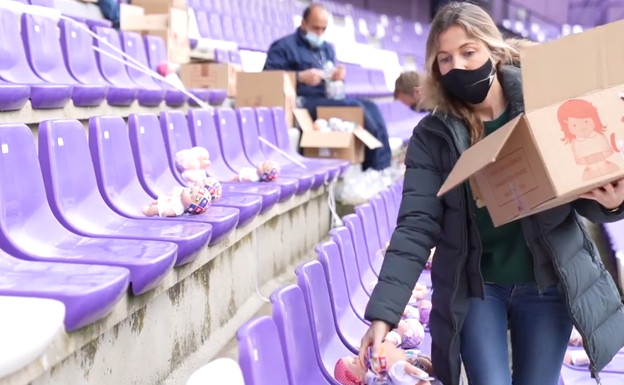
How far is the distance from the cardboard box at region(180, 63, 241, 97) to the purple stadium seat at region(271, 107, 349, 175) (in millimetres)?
239

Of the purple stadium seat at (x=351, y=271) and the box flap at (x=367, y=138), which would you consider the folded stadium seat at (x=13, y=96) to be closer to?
the purple stadium seat at (x=351, y=271)

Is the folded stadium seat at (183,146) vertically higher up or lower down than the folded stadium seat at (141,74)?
lower down

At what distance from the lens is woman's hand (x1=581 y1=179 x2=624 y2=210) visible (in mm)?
730

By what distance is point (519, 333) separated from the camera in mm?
843

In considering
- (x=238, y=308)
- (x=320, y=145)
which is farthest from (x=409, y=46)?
(x=238, y=308)

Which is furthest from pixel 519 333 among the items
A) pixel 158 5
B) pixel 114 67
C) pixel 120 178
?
pixel 158 5

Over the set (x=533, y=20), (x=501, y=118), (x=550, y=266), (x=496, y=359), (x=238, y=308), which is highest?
(x=533, y=20)

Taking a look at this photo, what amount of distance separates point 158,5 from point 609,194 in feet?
8.48

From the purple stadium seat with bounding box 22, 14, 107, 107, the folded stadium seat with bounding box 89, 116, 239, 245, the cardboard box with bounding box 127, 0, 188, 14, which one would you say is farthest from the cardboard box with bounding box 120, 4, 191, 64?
the folded stadium seat with bounding box 89, 116, 239, 245

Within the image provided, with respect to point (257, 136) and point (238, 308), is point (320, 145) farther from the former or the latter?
point (238, 308)

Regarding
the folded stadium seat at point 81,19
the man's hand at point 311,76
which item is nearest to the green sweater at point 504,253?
the folded stadium seat at point 81,19

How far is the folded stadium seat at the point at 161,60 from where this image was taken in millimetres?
2409

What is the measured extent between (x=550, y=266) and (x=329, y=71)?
2.27 metres

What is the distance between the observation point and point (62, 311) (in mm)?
773
